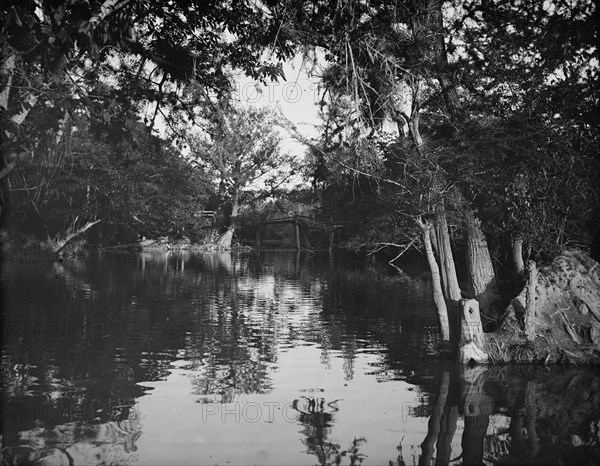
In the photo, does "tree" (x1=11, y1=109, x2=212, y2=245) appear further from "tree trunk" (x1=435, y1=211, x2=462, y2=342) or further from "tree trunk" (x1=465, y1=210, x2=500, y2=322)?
"tree trunk" (x1=435, y1=211, x2=462, y2=342)

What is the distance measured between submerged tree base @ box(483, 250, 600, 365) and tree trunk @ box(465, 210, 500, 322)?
52.2 inches

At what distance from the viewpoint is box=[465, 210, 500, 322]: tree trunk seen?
46.0 feet

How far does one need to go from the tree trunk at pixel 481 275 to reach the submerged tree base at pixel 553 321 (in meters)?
1.33

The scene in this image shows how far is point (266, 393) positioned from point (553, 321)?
679cm

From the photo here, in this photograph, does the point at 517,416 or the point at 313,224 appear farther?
the point at 313,224

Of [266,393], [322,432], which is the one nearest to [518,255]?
[266,393]

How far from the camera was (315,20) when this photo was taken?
8.84m

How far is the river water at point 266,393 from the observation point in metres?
7.40

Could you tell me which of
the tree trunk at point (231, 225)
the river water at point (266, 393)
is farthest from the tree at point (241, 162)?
the river water at point (266, 393)

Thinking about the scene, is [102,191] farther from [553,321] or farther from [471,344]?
[553,321]

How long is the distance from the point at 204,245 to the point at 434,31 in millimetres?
54144

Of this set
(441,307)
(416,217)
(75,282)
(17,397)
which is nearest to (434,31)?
(416,217)

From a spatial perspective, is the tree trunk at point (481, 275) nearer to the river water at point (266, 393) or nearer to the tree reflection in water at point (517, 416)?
the river water at point (266, 393)

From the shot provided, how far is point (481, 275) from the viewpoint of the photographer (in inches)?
555
